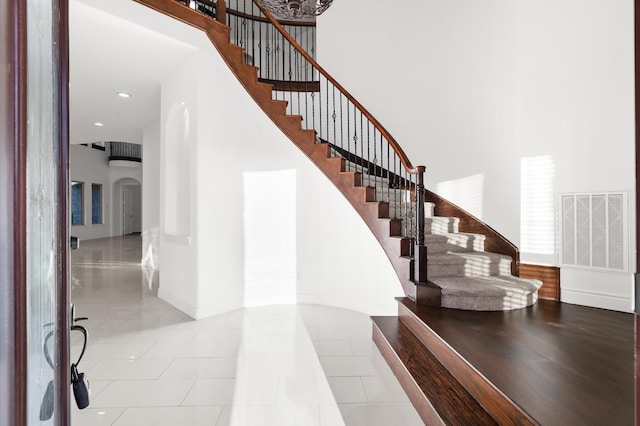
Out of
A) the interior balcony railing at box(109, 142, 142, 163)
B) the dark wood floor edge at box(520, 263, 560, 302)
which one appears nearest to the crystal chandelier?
the dark wood floor edge at box(520, 263, 560, 302)

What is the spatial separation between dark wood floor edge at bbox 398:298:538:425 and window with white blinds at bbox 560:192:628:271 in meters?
1.79

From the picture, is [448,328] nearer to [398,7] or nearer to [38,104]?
→ [38,104]

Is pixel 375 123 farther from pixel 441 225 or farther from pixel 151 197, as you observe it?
pixel 151 197

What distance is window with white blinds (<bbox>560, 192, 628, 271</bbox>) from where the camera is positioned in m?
2.84

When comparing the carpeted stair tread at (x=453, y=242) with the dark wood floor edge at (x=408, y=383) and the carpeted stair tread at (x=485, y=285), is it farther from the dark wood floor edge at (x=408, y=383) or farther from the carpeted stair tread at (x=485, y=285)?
the dark wood floor edge at (x=408, y=383)

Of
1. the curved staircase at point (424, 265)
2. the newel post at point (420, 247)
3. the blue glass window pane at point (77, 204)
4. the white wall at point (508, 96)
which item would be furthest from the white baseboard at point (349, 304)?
the blue glass window pane at point (77, 204)

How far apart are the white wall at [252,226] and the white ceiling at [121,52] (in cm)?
25

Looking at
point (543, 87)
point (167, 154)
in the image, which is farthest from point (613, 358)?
point (167, 154)

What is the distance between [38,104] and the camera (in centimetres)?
65

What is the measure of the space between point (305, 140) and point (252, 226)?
50.6 inches

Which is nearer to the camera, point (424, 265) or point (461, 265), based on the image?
point (424, 265)

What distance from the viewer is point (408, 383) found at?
2.11m

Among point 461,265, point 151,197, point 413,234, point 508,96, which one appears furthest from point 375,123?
point 151,197

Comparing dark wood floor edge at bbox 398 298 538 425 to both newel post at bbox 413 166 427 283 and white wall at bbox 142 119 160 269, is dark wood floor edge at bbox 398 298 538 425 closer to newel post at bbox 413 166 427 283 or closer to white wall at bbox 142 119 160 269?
newel post at bbox 413 166 427 283
